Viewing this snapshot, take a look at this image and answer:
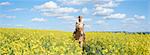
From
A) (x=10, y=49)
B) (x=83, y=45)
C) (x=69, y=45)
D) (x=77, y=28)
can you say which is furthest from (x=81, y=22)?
(x=10, y=49)

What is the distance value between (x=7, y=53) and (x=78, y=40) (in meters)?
8.88

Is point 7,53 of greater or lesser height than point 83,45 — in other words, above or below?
above

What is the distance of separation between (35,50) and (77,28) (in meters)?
8.40

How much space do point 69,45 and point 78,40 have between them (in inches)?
144

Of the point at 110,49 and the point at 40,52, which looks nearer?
the point at 40,52

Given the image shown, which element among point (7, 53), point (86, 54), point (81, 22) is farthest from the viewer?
point (81, 22)

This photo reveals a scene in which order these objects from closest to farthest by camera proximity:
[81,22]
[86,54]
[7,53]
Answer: [7,53] → [86,54] → [81,22]

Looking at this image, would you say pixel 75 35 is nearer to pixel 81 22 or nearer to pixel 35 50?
pixel 81 22

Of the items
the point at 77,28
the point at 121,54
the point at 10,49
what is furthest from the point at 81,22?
the point at 10,49

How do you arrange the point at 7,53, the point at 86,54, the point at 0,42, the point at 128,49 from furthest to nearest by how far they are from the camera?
the point at 86,54 < the point at 128,49 < the point at 0,42 < the point at 7,53

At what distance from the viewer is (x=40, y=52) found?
35.3ft

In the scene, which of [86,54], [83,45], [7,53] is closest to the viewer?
[7,53]

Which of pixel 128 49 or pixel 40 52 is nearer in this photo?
pixel 40 52

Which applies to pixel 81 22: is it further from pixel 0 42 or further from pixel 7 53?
pixel 7 53
